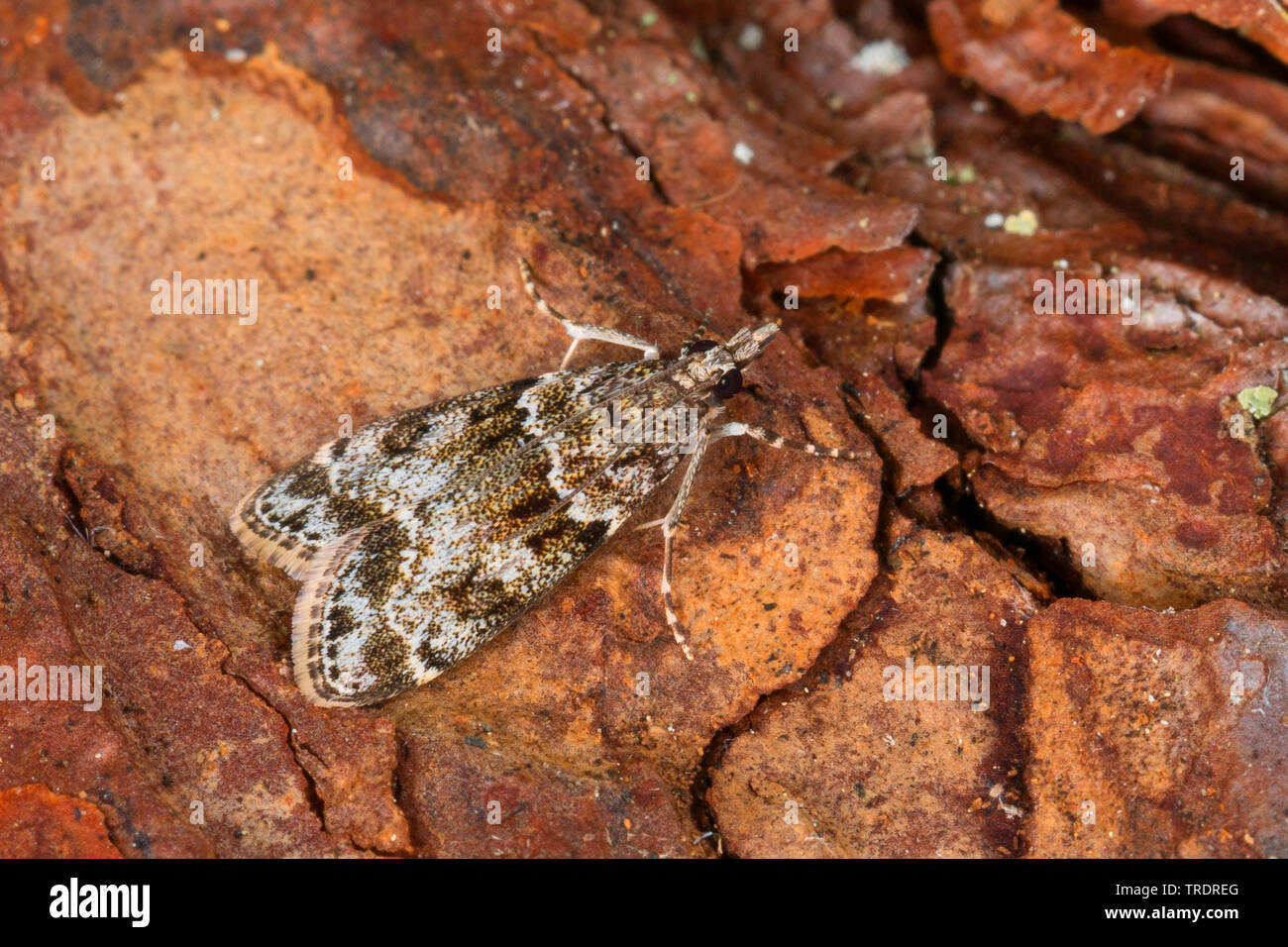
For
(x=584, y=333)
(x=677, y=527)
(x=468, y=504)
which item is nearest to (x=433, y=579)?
(x=468, y=504)

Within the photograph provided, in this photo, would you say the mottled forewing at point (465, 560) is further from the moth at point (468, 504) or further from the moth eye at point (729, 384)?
the moth eye at point (729, 384)

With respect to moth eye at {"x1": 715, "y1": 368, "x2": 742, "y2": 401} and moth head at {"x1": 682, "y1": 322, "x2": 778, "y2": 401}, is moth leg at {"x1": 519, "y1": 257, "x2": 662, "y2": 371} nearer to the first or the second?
moth head at {"x1": 682, "y1": 322, "x2": 778, "y2": 401}

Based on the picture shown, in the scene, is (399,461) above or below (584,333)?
below

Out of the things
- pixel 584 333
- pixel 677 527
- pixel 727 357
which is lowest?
pixel 677 527

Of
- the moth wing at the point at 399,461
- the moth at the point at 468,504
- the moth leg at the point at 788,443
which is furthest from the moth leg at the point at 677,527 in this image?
the moth wing at the point at 399,461

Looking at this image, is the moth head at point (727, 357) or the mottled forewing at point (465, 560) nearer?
the mottled forewing at point (465, 560)

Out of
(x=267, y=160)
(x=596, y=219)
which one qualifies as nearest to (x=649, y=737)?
(x=596, y=219)

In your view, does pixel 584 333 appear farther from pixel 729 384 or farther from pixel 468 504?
pixel 468 504

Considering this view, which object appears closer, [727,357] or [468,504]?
[468,504]
